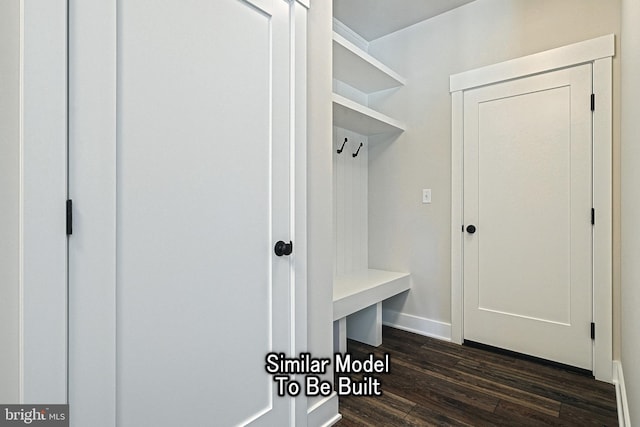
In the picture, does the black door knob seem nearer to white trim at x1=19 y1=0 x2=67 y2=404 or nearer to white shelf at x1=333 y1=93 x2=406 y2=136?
white trim at x1=19 y1=0 x2=67 y2=404

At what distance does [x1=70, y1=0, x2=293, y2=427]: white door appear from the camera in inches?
38.6

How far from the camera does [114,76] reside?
3.02 feet

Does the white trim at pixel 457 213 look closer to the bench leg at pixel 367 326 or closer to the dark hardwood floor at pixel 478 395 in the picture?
the dark hardwood floor at pixel 478 395

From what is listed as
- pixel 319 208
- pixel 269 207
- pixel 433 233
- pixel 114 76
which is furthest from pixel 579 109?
pixel 114 76

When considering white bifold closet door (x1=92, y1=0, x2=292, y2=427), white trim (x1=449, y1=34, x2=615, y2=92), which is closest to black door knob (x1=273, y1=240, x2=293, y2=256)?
white bifold closet door (x1=92, y1=0, x2=292, y2=427)

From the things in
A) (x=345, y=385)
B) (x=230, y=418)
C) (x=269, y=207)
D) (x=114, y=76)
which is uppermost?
(x=114, y=76)

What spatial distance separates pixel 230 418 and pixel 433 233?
2.11m

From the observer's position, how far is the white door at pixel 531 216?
2.17m

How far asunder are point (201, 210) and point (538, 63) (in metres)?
2.45

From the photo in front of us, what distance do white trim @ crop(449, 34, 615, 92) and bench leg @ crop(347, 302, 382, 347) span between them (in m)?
1.87

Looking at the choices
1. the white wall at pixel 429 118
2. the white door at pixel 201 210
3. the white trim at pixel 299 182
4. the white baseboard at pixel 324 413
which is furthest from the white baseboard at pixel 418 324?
the white door at pixel 201 210

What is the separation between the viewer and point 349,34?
2.99m

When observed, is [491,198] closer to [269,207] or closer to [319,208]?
[319,208]

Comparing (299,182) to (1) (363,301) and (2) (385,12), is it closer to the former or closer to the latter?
(1) (363,301)
